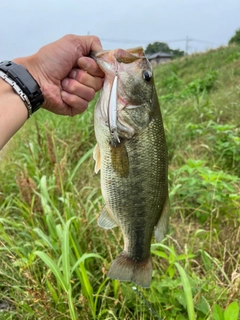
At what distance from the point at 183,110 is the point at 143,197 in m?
4.43

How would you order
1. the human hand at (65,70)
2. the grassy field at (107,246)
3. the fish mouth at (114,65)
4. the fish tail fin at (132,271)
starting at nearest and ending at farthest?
the fish mouth at (114,65)
the fish tail fin at (132,271)
the human hand at (65,70)
the grassy field at (107,246)

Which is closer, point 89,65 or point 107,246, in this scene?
point 89,65

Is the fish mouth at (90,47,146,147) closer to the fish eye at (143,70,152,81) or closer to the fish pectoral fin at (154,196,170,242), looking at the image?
the fish eye at (143,70,152,81)

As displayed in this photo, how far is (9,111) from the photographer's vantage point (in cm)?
157

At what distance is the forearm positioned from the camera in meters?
1.55

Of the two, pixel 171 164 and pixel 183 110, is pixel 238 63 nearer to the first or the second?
pixel 183 110

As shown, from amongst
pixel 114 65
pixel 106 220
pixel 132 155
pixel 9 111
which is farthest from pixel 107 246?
pixel 114 65

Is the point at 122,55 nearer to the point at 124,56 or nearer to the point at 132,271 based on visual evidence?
the point at 124,56

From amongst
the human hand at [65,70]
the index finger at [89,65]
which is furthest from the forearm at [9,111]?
the index finger at [89,65]

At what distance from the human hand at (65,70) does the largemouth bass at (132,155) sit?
23 centimetres

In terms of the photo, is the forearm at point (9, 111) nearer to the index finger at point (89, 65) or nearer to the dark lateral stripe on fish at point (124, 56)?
the index finger at point (89, 65)

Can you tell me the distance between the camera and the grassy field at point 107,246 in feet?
6.34

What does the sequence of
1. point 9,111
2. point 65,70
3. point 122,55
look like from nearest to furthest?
point 122,55
point 9,111
point 65,70

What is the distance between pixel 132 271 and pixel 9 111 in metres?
0.93
